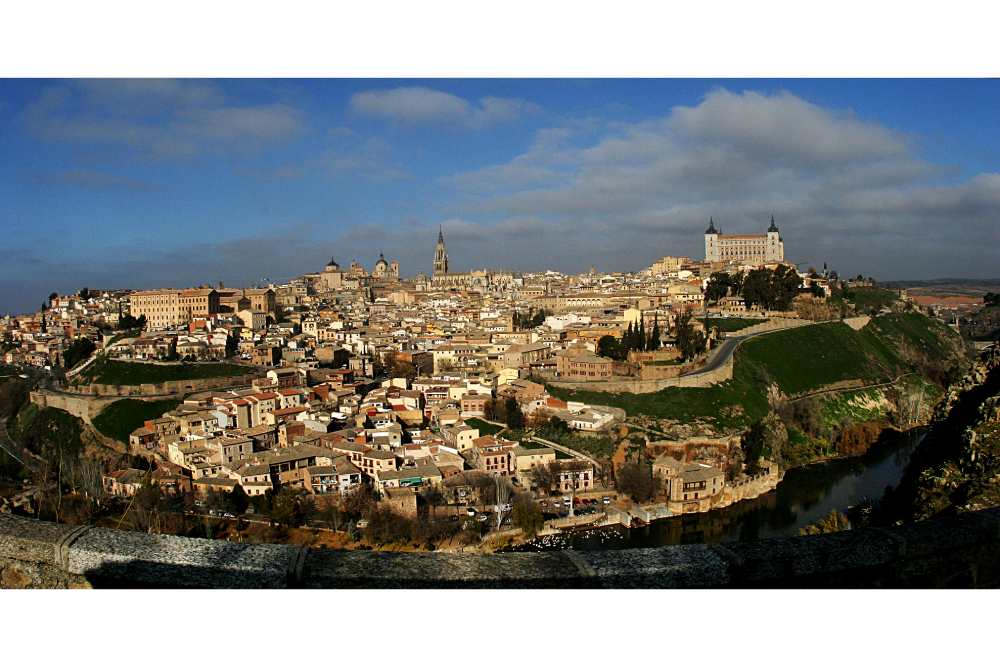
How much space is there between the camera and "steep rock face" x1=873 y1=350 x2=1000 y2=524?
4270 millimetres

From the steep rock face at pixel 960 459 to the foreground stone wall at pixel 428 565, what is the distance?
286 centimetres

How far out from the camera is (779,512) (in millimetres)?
11094

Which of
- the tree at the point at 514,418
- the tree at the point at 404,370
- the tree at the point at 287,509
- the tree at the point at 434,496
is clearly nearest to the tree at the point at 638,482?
the tree at the point at 514,418

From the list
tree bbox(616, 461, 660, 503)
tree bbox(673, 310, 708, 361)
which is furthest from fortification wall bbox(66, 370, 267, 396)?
tree bbox(673, 310, 708, 361)

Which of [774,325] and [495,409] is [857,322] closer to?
[774,325]

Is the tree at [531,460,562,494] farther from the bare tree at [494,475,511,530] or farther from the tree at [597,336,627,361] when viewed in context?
the tree at [597,336,627,361]

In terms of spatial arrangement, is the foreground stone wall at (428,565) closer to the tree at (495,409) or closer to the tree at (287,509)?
the tree at (287,509)

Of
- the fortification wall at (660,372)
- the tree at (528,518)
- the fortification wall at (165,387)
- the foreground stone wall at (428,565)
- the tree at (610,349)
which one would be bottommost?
the tree at (528,518)

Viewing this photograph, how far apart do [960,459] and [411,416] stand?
35.9 ft

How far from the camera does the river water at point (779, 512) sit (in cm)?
966

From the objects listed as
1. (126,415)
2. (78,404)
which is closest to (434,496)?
(126,415)

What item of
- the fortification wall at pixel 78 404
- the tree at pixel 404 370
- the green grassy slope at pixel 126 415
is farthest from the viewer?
the tree at pixel 404 370
